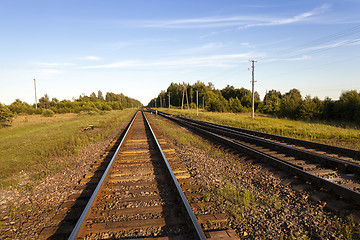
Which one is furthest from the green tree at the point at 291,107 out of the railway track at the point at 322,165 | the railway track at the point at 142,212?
the railway track at the point at 142,212

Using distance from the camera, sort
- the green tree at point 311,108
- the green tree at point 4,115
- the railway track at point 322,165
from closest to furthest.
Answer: the railway track at point 322,165
the green tree at point 4,115
the green tree at point 311,108

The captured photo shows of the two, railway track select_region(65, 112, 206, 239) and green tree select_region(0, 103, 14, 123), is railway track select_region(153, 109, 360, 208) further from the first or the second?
green tree select_region(0, 103, 14, 123)

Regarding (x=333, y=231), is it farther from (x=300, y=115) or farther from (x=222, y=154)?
(x=300, y=115)

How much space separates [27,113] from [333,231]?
214ft

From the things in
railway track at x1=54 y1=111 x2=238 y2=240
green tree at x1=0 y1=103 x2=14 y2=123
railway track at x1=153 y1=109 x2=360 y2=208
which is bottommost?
railway track at x1=54 y1=111 x2=238 y2=240

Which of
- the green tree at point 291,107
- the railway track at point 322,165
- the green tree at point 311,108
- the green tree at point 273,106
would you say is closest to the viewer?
the railway track at point 322,165

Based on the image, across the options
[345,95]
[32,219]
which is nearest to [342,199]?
[32,219]

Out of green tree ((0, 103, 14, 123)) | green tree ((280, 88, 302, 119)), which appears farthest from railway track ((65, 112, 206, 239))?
green tree ((280, 88, 302, 119))

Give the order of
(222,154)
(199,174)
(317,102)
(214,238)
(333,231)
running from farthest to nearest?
(317,102) < (222,154) < (199,174) < (333,231) < (214,238)

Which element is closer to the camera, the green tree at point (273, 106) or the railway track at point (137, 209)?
the railway track at point (137, 209)

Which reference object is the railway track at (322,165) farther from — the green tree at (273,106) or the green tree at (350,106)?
the green tree at (273,106)

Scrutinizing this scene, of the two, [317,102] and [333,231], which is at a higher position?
[317,102]

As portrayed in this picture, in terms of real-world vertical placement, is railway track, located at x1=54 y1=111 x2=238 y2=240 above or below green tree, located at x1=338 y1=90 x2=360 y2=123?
below

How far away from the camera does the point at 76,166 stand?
6484 millimetres
